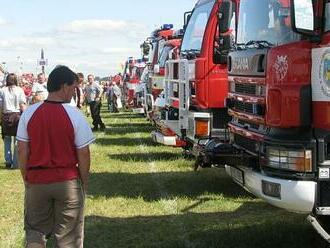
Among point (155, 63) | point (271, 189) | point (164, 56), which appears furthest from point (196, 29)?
point (155, 63)

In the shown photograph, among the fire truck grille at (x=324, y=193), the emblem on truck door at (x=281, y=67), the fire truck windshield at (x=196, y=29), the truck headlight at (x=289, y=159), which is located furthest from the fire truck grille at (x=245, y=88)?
the fire truck windshield at (x=196, y=29)

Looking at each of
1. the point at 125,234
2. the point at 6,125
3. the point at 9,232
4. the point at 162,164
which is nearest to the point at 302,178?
the point at 125,234

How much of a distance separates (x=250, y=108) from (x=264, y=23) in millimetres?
862

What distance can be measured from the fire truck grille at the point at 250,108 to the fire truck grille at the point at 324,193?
104 centimetres

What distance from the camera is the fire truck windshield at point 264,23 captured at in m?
5.61

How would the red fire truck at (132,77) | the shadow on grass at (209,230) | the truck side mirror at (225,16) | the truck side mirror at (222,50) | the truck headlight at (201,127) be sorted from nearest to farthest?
the shadow on grass at (209,230), the truck side mirror at (225,16), the truck side mirror at (222,50), the truck headlight at (201,127), the red fire truck at (132,77)

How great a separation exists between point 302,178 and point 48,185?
79.4 inches

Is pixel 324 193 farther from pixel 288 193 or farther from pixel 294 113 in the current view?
pixel 294 113

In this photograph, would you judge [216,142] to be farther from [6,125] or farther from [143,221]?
[6,125]

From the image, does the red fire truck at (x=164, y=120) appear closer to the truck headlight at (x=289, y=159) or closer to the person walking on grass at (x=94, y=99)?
the truck headlight at (x=289, y=159)

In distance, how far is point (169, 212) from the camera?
8.23 m

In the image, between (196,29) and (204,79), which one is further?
(196,29)

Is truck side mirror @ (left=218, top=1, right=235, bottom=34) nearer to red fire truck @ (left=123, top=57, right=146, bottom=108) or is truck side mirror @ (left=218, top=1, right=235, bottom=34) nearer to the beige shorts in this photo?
the beige shorts

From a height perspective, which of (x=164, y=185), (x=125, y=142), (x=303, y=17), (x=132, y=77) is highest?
(x=303, y=17)
